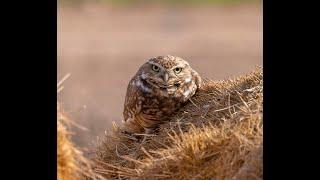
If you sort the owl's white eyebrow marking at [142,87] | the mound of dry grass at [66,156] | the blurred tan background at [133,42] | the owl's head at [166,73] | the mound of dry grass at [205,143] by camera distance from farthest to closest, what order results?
the blurred tan background at [133,42] → the owl's white eyebrow marking at [142,87] → the owl's head at [166,73] → the mound of dry grass at [205,143] → the mound of dry grass at [66,156]

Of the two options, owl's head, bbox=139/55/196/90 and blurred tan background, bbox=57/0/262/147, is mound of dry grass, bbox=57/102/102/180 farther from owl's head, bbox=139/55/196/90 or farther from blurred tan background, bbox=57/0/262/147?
blurred tan background, bbox=57/0/262/147

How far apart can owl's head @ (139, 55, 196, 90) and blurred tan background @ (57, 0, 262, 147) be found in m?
6.35

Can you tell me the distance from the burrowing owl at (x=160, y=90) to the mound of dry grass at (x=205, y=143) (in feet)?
0.31

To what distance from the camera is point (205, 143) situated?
5453 mm

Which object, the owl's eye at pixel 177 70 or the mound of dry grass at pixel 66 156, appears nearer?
the mound of dry grass at pixel 66 156

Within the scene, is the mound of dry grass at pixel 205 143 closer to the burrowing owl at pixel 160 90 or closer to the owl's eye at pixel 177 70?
the burrowing owl at pixel 160 90

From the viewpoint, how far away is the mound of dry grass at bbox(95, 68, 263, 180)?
5.20 m

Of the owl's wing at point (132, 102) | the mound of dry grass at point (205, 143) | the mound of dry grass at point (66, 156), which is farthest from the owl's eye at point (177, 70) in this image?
the mound of dry grass at point (66, 156)

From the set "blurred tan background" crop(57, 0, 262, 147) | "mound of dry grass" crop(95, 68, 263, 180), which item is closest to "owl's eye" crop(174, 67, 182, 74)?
"mound of dry grass" crop(95, 68, 263, 180)

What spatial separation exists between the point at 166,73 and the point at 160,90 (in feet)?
0.50

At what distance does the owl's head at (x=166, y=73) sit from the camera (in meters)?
6.96
